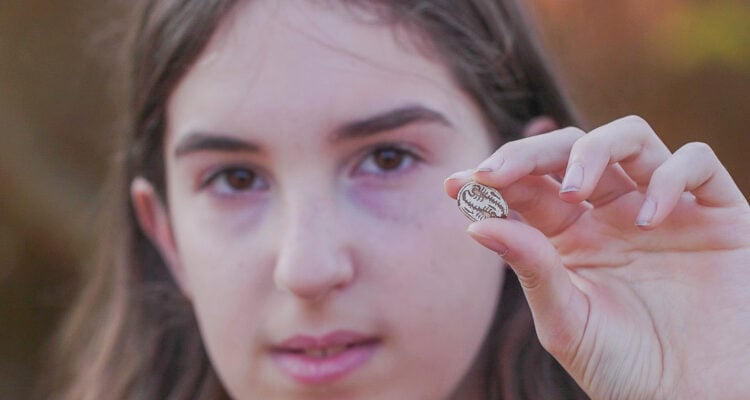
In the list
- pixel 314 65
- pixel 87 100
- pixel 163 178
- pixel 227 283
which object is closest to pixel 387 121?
pixel 314 65

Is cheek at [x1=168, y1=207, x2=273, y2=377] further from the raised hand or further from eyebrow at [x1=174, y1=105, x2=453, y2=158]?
the raised hand

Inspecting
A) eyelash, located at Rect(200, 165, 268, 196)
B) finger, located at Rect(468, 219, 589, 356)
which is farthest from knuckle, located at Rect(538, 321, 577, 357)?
eyelash, located at Rect(200, 165, 268, 196)

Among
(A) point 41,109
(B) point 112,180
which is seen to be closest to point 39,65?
(A) point 41,109

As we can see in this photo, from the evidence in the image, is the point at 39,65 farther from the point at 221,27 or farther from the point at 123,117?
the point at 221,27

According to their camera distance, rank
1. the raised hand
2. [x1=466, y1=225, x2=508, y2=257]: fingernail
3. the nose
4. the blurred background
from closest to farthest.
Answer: [x1=466, y1=225, x2=508, y2=257]: fingernail, the raised hand, the nose, the blurred background

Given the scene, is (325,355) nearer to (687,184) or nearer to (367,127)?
(367,127)

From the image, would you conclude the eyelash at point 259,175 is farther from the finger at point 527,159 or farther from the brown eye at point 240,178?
the finger at point 527,159
